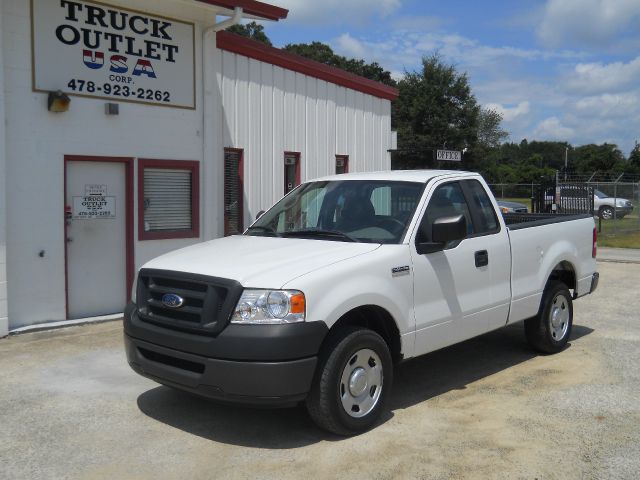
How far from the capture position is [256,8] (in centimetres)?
997

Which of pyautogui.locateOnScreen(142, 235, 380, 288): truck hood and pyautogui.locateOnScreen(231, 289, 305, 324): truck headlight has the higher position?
pyautogui.locateOnScreen(142, 235, 380, 288): truck hood

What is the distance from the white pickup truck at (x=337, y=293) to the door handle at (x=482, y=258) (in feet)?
0.05

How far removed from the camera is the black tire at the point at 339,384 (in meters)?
4.70

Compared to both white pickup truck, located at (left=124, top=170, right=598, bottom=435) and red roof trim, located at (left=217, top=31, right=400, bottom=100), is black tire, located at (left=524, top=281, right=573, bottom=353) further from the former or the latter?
red roof trim, located at (left=217, top=31, right=400, bottom=100)

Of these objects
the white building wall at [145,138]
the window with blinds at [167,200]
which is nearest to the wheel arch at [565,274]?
the white building wall at [145,138]

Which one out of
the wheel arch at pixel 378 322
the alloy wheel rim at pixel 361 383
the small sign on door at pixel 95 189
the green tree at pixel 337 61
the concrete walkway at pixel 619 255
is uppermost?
the green tree at pixel 337 61

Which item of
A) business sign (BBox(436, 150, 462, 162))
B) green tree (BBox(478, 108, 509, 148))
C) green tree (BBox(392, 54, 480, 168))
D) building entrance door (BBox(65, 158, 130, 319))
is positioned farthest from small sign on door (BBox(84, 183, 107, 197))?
green tree (BBox(478, 108, 509, 148))

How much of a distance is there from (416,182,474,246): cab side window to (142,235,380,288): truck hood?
21.7 inches

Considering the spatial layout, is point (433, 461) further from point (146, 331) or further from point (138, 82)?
point (138, 82)

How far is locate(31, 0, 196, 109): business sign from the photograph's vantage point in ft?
27.3

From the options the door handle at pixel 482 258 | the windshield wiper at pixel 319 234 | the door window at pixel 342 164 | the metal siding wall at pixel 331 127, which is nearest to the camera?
the windshield wiper at pixel 319 234

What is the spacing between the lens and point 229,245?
566 centimetres

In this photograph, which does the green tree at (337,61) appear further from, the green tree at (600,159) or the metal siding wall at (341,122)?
the metal siding wall at (341,122)

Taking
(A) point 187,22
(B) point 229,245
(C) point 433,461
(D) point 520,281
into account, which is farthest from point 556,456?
(A) point 187,22
